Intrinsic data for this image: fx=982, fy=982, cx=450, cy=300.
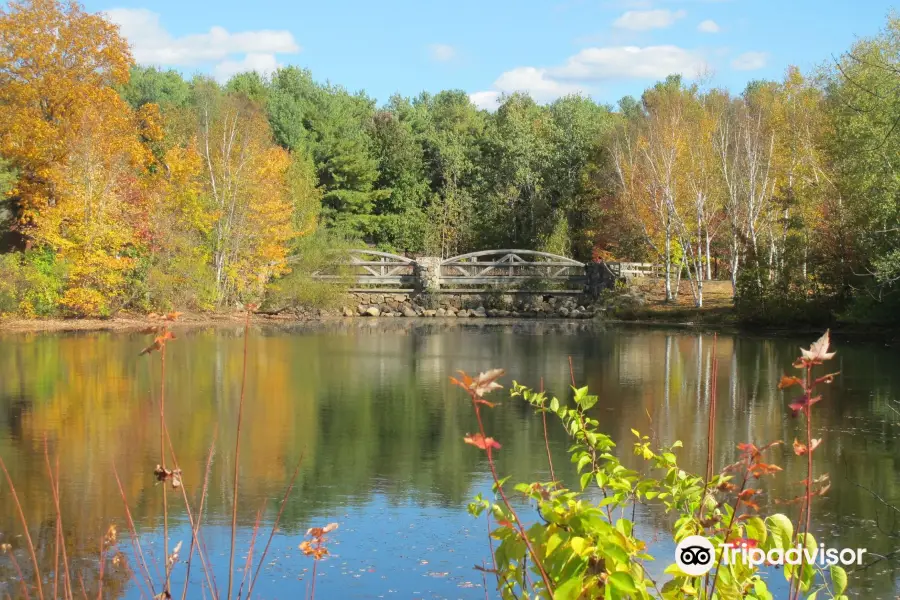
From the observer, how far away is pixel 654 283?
3388 cm

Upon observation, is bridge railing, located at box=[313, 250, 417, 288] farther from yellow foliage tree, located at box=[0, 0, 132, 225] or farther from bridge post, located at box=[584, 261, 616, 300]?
yellow foliage tree, located at box=[0, 0, 132, 225]

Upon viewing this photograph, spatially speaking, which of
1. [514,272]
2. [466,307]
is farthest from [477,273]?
[466,307]

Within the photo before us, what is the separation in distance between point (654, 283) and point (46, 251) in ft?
63.7

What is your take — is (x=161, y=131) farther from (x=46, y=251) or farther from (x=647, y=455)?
(x=647, y=455)

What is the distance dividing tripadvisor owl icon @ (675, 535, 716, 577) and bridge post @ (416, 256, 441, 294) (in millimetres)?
31718

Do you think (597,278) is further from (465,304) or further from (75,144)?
(75,144)

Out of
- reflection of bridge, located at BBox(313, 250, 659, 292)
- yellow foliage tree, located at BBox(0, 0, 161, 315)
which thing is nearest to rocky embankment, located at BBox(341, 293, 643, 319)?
reflection of bridge, located at BBox(313, 250, 659, 292)

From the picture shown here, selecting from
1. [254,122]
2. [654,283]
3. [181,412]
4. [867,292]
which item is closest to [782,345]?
[867,292]

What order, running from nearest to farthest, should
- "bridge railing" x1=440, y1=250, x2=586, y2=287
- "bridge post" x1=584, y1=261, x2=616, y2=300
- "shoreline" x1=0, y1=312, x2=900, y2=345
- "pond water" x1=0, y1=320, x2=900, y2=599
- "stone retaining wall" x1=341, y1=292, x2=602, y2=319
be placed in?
"pond water" x1=0, y1=320, x2=900, y2=599, "shoreline" x1=0, y1=312, x2=900, y2=345, "stone retaining wall" x1=341, y1=292, x2=602, y2=319, "bridge post" x1=584, y1=261, x2=616, y2=300, "bridge railing" x1=440, y1=250, x2=586, y2=287

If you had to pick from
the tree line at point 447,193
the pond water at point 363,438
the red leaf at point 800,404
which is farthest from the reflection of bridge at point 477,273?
the red leaf at point 800,404

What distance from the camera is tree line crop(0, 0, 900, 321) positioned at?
24031mm

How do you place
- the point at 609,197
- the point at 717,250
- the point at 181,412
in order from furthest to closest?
1. the point at 609,197
2. the point at 717,250
3. the point at 181,412

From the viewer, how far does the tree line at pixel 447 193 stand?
24.0 metres

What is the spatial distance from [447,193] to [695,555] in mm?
42486
